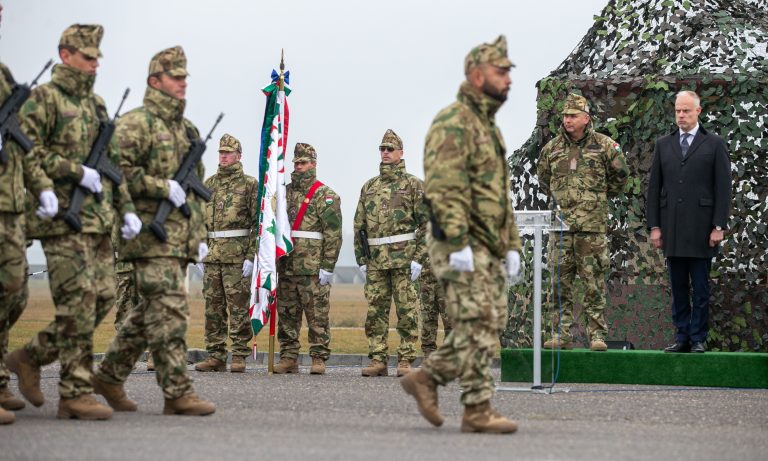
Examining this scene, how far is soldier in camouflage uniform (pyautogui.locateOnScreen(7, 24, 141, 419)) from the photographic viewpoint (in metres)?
8.78

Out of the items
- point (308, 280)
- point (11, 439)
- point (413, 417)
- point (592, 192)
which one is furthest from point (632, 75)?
point (11, 439)

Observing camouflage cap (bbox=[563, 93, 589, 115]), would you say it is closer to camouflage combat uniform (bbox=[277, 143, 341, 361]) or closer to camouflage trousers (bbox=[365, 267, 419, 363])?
camouflage trousers (bbox=[365, 267, 419, 363])

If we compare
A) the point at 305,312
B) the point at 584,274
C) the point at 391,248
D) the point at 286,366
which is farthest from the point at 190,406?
the point at 305,312

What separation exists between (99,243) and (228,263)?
562cm

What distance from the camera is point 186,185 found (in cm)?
945

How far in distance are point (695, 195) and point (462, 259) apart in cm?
465

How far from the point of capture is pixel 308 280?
48.5 feet

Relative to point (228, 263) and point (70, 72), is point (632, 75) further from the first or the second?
point (70, 72)

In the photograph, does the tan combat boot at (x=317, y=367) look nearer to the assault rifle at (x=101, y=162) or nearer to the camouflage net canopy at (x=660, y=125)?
the camouflage net canopy at (x=660, y=125)

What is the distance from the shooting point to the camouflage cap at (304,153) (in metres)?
14.9

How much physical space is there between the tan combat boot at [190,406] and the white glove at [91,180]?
4.76ft

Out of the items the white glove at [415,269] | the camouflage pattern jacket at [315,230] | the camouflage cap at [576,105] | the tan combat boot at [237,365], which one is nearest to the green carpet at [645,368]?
the white glove at [415,269]

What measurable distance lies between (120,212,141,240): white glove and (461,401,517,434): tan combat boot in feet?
7.77

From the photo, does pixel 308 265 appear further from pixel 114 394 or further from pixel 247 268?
pixel 114 394
